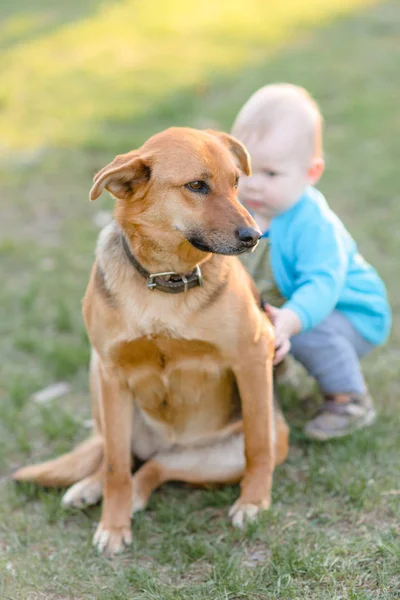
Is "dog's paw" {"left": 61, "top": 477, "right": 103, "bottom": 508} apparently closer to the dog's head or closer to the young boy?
the young boy

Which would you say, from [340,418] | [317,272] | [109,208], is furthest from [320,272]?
[109,208]

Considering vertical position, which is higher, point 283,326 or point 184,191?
point 184,191

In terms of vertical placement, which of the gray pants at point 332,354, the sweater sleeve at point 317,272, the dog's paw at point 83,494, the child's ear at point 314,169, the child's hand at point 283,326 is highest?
the child's ear at point 314,169

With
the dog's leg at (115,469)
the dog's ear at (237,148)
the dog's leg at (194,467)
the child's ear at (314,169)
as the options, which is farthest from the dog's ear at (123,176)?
the dog's leg at (194,467)

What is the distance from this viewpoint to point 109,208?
6352mm

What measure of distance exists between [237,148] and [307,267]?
2.24 feet

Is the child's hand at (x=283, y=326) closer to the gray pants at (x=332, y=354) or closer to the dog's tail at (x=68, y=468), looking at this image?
the gray pants at (x=332, y=354)

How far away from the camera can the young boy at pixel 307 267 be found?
3377 mm

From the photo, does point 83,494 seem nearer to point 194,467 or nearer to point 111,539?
point 111,539

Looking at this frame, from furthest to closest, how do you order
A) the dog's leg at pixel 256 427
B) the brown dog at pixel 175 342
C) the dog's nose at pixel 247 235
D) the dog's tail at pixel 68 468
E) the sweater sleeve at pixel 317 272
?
the dog's tail at pixel 68 468 < the sweater sleeve at pixel 317 272 < the dog's leg at pixel 256 427 < the brown dog at pixel 175 342 < the dog's nose at pixel 247 235

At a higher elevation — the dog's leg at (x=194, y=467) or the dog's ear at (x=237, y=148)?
the dog's ear at (x=237, y=148)

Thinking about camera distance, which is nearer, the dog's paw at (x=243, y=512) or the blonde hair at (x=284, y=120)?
the dog's paw at (x=243, y=512)

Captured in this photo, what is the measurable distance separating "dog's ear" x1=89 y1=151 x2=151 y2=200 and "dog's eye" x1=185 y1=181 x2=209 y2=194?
16cm

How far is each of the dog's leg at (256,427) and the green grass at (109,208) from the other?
10 cm
